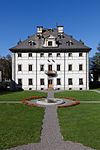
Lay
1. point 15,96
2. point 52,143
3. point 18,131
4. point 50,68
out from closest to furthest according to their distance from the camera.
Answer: point 52,143 < point 18,131 < point 15,96 < point 50,68

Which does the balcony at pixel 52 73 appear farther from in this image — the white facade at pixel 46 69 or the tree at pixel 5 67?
the tree at pixel 5 67

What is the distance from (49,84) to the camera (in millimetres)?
35906

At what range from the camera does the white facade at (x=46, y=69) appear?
35.5 m

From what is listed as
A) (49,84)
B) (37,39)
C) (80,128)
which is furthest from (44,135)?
(37,39)

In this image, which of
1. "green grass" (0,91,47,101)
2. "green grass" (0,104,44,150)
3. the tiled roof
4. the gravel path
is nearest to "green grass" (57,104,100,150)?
the gravel path

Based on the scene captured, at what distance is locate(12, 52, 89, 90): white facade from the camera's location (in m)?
35.5

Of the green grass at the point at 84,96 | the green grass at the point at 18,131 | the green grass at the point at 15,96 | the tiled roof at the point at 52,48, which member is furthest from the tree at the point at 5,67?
the green grass at the point at 18,131

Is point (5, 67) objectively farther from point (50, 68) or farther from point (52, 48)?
point (52, 48)

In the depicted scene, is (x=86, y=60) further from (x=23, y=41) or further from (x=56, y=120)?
(x=56, y=120)

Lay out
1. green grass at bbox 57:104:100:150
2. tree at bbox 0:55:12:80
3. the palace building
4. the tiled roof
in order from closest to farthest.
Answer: green grass at bbox 57:104:100:150 < the tiled roof < the palace building < tree at bbox 0:55:12:80

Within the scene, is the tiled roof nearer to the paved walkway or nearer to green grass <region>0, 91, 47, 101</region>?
green grass <region>0, 91, 47, 101</region>

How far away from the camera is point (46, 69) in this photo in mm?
35656

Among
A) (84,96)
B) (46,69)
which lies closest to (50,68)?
(46,69)

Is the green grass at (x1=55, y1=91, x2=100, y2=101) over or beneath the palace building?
beneath
